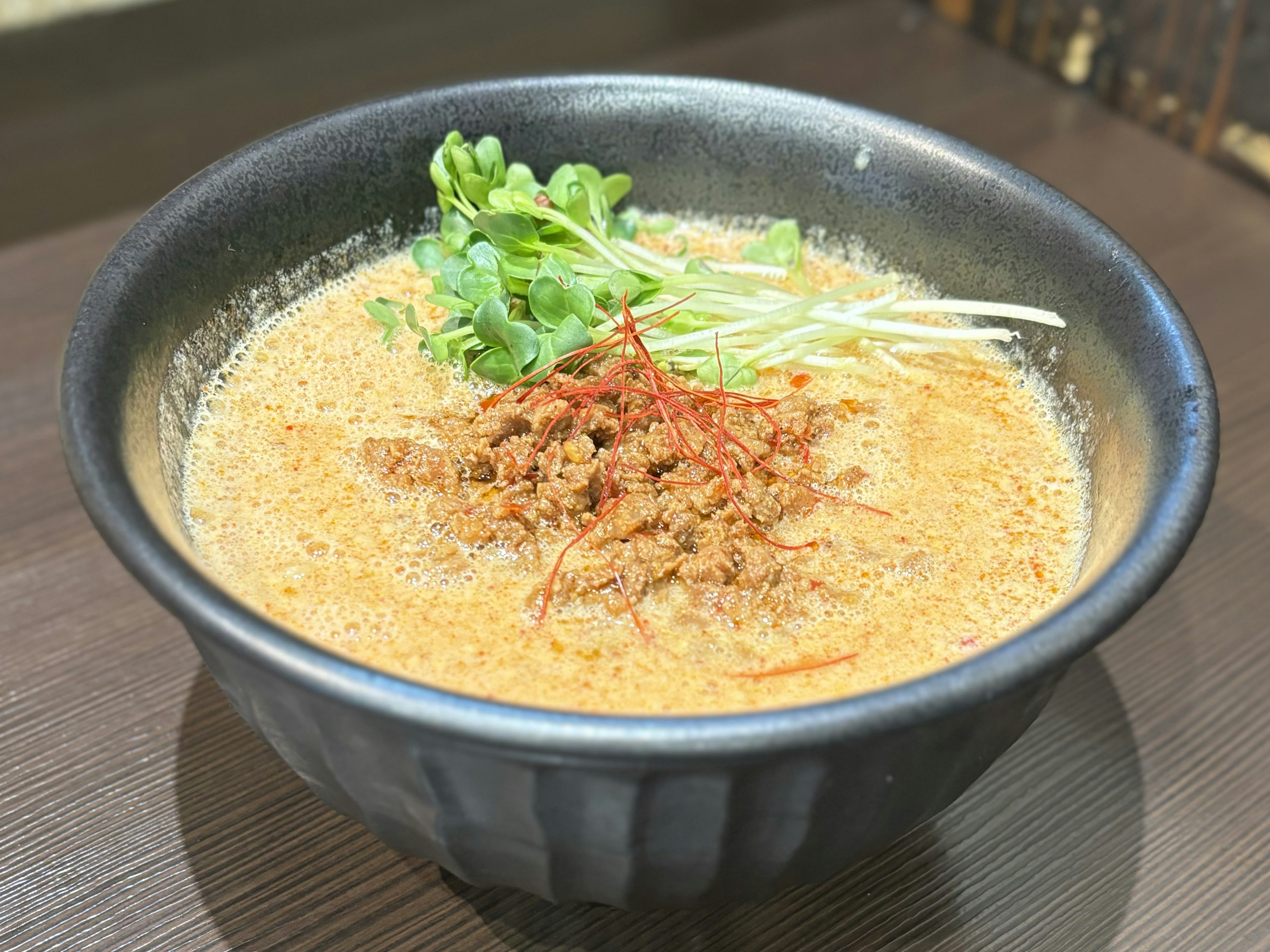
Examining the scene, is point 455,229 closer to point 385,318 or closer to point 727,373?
point 385,318

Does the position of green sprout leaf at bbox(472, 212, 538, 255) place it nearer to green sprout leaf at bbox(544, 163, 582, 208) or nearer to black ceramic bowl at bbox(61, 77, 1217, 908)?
green sprout leaf at bbox(544, 163, 582, 208)

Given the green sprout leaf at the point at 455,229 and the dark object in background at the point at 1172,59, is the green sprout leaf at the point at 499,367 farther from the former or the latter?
the dark object in background at the point at 1172,59

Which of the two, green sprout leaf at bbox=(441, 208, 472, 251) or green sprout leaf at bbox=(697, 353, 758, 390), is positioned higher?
green sprout leaf at bbox=(441, 208, 472, 251)

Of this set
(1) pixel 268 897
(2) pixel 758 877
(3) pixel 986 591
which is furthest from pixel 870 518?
(1) pixel 268 897

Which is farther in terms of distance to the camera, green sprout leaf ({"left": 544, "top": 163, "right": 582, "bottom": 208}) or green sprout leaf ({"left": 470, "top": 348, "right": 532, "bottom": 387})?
green sprout leaf ({"left": 544, "top": 163, "right": 582, "bottom": 208})

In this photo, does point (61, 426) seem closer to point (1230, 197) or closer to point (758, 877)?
point (758, 877)

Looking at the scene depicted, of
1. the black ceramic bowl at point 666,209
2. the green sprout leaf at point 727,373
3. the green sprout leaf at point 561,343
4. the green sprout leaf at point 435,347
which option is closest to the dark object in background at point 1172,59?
the black ceramic bowl at point 666,209

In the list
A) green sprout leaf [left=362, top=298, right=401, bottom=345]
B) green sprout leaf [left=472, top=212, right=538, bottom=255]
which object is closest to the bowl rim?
green sprout leaf [left=362, top=298, right=401, bottom=345]
